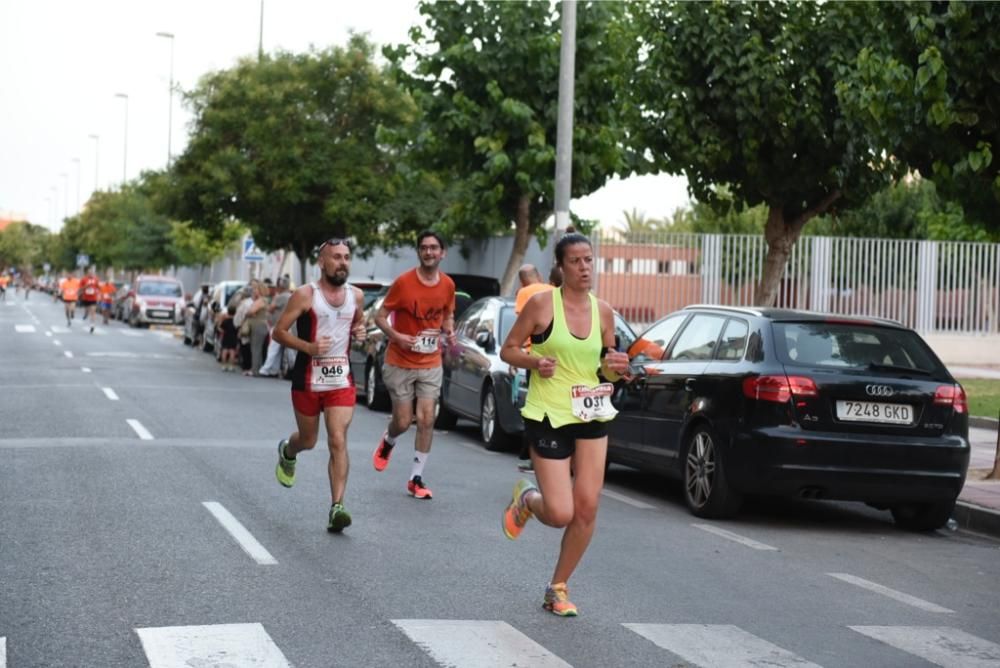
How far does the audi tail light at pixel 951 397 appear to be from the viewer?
10.9m

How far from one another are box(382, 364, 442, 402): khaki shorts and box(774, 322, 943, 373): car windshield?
2.51m

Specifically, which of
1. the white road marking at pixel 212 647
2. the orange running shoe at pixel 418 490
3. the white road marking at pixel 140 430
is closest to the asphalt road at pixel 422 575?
the white road marking at pixel 212 647

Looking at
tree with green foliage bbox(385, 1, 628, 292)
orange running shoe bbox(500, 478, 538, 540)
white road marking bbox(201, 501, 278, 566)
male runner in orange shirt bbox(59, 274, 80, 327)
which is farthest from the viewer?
male runner in orange shirt bbox(59, 274, 80, 327)

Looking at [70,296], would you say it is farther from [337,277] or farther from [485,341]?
[337,277]

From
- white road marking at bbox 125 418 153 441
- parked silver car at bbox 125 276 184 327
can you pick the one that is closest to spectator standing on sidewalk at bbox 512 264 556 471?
white road marking at bbox 125 418 153 441

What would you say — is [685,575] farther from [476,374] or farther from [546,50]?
[546,50]

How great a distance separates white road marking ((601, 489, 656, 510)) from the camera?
11.8 m

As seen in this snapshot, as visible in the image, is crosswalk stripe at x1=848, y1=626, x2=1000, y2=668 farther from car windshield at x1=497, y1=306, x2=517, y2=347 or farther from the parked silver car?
the parked silver car

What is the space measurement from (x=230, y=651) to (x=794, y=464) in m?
5.22

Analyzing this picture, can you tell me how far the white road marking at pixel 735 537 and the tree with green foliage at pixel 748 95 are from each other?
9.33 m

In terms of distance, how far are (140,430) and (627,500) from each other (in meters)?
5.77

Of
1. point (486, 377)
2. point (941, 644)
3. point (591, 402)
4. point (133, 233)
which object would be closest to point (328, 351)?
point (591, 402)

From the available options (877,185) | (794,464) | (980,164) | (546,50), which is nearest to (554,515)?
(794,464)

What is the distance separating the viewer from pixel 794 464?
10.6m
